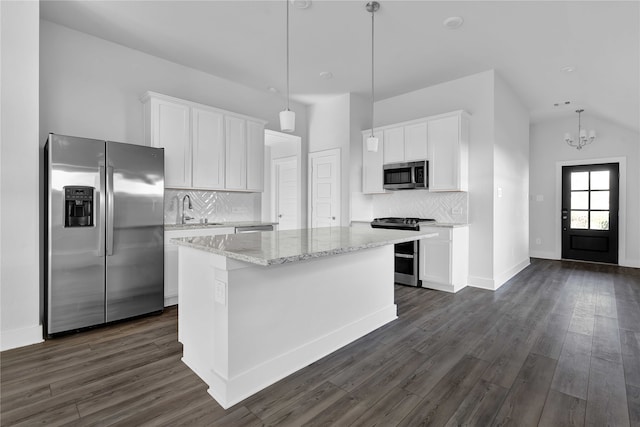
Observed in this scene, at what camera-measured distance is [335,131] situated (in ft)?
18.2

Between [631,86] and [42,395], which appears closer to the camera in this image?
Answer: [42,395]

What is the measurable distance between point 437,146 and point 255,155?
257 cm

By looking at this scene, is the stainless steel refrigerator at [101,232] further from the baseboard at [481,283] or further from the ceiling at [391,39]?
the baseboard at [481,283]

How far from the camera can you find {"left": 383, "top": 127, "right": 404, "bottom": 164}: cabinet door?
4.95 meters

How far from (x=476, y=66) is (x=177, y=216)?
14.2 ft

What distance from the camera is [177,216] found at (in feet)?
13.7

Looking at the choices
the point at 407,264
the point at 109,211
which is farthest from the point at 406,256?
the point at 109,211

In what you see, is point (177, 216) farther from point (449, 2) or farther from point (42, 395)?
point (449, 2)

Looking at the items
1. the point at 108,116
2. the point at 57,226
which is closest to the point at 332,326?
the point at 57,226

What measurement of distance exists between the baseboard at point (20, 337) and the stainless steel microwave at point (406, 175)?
441 centimetres

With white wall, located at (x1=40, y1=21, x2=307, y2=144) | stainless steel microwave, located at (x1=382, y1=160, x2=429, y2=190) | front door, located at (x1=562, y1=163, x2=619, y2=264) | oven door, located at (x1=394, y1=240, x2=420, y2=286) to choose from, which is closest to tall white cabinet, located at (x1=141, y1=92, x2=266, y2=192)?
white wall, located at (x1=40, y1=21, x2=307, y2=144)

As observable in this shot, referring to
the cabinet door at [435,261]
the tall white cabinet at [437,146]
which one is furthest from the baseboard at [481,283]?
the tall white cabinet at [437,146]

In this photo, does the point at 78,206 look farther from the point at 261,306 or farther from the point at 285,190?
the point at 285,190

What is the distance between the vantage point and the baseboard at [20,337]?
2596mm
